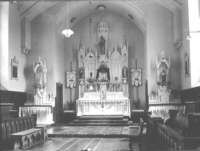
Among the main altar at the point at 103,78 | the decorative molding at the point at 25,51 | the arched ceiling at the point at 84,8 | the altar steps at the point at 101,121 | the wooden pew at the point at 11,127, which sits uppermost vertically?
the arched ceiling at the point at 84,8

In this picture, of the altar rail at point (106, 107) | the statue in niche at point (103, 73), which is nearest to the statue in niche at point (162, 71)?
the altar rail at point (106, 107)

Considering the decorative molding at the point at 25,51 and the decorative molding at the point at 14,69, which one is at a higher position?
the decorative molding at the point at 25,51

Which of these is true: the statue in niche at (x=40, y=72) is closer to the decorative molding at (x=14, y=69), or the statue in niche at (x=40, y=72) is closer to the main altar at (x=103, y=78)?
the decorative molding at (x=14, y=69)

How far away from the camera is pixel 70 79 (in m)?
16.0

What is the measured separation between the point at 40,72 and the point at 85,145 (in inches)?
264

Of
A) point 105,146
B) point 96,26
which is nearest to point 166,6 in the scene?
point 96,26

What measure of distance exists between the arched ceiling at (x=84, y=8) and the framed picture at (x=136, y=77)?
89.3 inches

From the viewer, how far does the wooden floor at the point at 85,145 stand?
24.4 ft

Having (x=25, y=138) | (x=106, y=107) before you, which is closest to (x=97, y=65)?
(x=106, y=107)

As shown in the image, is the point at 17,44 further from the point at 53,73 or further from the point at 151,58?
the point at 151,58

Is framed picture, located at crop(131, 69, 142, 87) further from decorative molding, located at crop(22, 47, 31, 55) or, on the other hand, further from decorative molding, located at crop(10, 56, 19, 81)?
decorative molding, located at crop(10, 56, 19, 81)

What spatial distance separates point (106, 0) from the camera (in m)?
14.2

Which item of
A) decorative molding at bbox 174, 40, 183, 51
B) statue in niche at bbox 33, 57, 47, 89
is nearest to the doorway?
statue in niche at bbox 33, 57, 47, 89

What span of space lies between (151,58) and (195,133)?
9.29 metres
